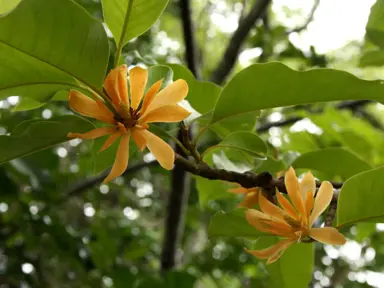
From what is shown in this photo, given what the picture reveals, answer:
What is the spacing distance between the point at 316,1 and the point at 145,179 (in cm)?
114

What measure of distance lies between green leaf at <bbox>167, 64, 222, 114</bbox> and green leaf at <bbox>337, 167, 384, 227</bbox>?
0.24m

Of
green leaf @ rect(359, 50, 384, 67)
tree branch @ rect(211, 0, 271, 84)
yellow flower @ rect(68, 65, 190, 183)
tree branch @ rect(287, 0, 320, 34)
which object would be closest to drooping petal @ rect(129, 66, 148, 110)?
yellow flower @ rect(68, 65, 190, 183)

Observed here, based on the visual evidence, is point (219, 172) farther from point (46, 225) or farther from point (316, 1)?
point (316, 1)

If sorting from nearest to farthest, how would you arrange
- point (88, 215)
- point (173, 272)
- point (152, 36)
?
point (173, 272), point (152, 36), point (88, 215)

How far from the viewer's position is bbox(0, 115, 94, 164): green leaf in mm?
570

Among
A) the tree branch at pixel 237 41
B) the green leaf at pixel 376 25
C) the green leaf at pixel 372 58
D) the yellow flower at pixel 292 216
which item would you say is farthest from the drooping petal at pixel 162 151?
the tree branch at pixel 237 41

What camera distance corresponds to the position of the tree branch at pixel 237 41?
1.66 meters

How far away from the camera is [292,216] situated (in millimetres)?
545

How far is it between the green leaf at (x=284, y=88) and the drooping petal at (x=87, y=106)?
0.48ft

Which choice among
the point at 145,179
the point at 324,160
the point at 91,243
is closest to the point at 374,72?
the point at 145,179

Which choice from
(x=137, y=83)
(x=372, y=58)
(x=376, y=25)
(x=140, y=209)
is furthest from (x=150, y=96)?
(x=140, y=209)

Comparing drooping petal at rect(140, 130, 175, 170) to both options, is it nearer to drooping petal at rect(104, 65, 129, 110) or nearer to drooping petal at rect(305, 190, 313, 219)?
drooping petal at rect(104, 65, 129, 110)

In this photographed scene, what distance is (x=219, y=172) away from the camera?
1.89 ft

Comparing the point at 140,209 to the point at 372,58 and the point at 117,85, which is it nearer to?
the point at 372,58
